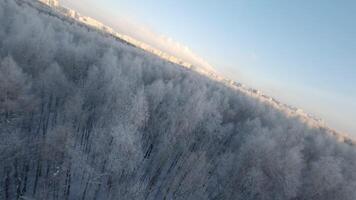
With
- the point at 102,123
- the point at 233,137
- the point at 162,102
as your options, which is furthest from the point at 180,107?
the point at 102,123

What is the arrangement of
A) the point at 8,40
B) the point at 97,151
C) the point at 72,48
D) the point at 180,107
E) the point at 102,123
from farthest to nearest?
the point at 72,48 → the point at 180,107 → the point at 8,40 → the point at 102,123 → the point at 97,151

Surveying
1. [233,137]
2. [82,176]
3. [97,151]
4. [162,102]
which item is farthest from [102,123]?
[233,137]

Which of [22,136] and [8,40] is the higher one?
[8,40]

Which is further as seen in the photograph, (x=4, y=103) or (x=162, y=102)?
(x=162, y=102)

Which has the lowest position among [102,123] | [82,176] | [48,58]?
[82,176]

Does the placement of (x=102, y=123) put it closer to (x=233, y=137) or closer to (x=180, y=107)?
(x=180, y=107)

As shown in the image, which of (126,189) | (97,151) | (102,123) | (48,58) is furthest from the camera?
(48,58)
